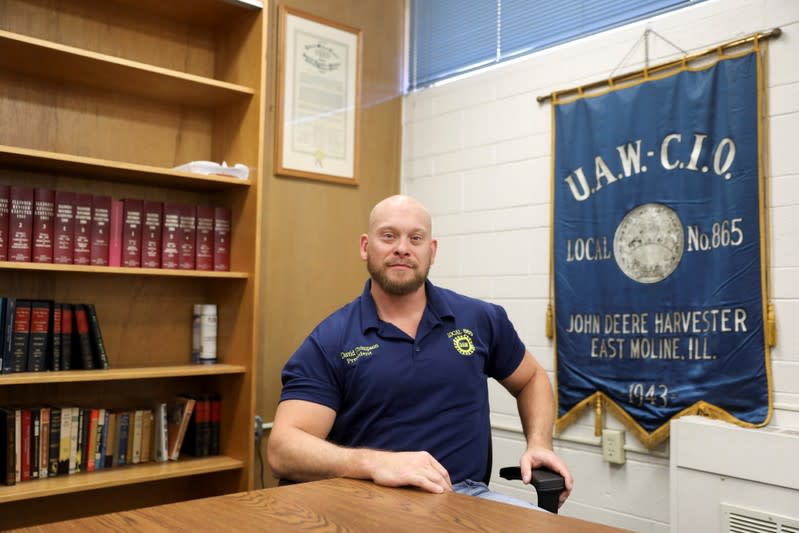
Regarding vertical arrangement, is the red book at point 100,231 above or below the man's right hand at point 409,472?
above

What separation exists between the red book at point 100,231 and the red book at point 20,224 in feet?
0.67

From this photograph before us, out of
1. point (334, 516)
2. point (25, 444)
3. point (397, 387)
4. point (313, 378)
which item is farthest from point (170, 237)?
point (334, 516)

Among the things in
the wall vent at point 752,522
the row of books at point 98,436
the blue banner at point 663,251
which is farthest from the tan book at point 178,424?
the wall vent at point 752,522

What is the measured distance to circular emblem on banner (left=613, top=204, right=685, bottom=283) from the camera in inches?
104

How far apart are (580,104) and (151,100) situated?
1777 millimetres

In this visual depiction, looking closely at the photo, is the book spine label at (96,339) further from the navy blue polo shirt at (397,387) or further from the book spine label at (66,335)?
the navy blue polo shirt at (397,387)

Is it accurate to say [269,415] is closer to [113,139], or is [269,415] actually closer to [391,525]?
[113,139]

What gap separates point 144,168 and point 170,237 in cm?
31

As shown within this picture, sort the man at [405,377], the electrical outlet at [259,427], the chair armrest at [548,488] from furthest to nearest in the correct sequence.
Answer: the electrical outlet at [259,427] < the man at [405,377] < the chair armrest at [548,488]

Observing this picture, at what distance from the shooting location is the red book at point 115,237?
8.77ft

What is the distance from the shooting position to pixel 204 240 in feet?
9.54

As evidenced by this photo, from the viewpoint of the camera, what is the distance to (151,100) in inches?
118

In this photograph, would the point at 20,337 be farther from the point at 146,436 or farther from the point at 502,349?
the point at 502,349

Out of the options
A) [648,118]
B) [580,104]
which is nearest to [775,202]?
[648,118]
